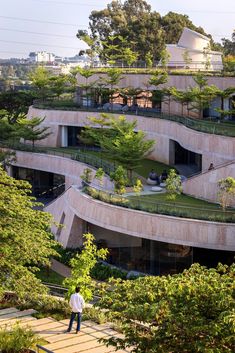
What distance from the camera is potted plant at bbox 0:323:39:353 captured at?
17.6 meters

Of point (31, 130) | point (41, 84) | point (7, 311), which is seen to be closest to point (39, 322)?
point (7, 311)

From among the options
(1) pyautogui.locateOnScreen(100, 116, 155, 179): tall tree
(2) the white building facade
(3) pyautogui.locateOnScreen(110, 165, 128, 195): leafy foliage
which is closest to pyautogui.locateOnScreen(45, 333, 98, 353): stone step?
(3) pyautogui.locateOnScreen(110, 165, 128, 195): leafy foliage

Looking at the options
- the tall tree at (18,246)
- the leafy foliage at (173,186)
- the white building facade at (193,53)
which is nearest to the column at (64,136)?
the white building facade at (193,53)

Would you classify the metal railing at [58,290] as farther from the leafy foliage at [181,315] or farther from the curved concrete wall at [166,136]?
the curved concrete wall at [166,136]

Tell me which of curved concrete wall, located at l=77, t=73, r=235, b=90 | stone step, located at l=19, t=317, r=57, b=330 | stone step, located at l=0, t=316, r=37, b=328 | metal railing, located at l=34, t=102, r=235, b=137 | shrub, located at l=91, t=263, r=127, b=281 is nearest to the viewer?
stone step, located at l=0, t=316, r=37, b=328

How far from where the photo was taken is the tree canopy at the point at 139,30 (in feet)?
276

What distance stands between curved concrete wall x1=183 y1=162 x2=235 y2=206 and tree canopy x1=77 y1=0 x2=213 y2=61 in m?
45.4

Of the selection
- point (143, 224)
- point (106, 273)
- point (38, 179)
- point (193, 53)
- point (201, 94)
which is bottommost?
point (106, 273)

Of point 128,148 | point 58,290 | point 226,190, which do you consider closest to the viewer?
point 58,290

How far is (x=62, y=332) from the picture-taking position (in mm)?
20109

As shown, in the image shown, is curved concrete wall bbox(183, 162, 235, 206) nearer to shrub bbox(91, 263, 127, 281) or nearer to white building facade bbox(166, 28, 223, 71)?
shrub bbox(91, 263, 127, 281)

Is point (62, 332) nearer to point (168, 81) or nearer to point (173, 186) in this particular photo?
point (173, 186)

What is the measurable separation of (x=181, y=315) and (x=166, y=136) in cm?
3159

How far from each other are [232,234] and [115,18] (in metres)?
68.2
